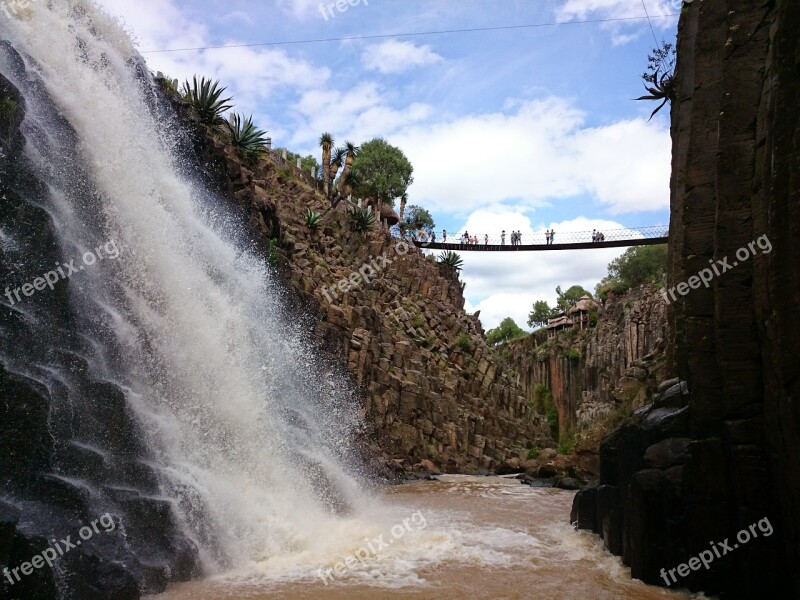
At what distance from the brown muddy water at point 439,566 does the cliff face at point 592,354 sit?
20634 millimetres

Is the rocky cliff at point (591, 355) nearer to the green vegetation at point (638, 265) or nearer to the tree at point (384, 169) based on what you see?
the green vegetation at point (638, 265)

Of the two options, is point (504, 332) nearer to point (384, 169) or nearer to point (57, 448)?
point (384, 169)

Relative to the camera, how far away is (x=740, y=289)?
27.7 feet

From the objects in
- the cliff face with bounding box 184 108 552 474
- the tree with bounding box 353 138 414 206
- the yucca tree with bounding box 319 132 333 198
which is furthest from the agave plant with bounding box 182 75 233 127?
the tree with bounding box 353 138 414 206

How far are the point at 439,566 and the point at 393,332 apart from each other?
78.4 feet

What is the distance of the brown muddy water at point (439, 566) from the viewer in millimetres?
8594

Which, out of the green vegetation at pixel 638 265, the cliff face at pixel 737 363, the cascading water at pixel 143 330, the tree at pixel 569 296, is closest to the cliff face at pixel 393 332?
the cascading water at pixel 143 330

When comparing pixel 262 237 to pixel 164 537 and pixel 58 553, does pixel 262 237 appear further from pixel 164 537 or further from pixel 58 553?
pixel 58 553

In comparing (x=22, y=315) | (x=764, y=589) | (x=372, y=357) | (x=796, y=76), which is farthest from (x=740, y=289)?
(x=372, y=357)

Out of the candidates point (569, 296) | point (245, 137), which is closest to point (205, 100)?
point (245, 137)

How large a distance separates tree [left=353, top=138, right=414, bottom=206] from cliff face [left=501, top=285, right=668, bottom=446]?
19.9 meters

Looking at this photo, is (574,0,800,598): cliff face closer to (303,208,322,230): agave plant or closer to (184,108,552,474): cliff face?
(184,108,552,474): cliff face

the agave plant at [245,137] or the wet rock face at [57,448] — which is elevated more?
the agave plant at [245,137]

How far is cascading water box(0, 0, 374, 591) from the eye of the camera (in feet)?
33.3
